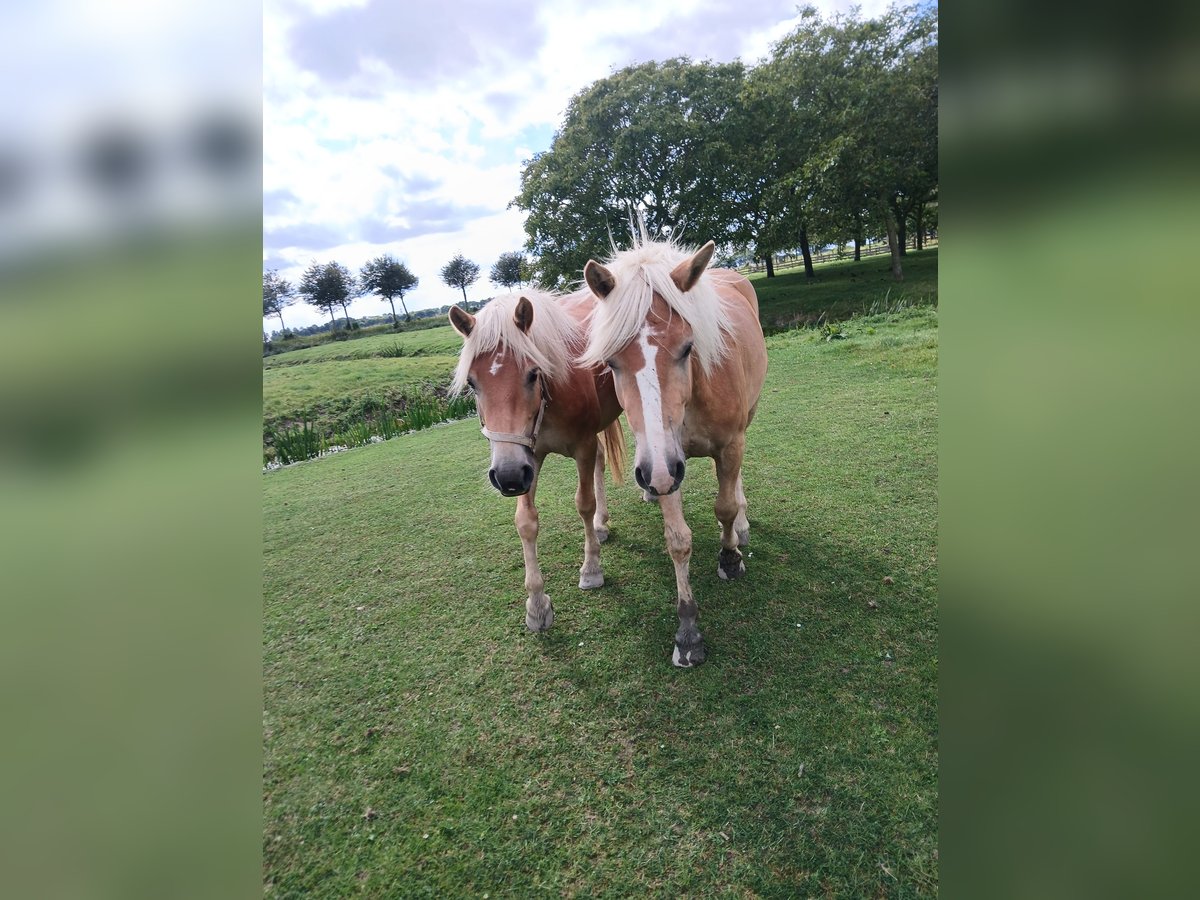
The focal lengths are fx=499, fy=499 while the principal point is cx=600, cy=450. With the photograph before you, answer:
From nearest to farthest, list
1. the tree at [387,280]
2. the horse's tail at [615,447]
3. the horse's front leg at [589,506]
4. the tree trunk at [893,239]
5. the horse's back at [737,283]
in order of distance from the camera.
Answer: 1. the horse's front leg at [589,506]
2. the horse's back at [737,283]
3. the horse's tail at [615,447]
4. the tree trunk at [893,239]
5. the tree at [387,280]

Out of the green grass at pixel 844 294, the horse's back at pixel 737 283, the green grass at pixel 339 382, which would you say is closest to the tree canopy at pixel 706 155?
the green grass at pixel 844 294

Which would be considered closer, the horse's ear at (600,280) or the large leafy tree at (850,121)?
the horse's ear at (600,280)

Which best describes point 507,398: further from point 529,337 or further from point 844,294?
point 844,294

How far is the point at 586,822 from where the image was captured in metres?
2.17

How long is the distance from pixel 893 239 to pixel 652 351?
17.7 m

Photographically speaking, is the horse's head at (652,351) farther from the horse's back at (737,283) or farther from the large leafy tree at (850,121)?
the large leafy tree at (850,121)

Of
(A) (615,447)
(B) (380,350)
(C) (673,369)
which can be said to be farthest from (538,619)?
(B) (380,350)

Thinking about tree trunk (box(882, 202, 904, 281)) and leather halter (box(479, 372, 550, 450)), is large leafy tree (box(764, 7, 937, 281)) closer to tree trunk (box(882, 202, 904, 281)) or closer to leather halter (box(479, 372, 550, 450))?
tree trunk (box(882, 202, 904, 281))

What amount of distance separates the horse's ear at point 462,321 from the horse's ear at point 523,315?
0.26 meters

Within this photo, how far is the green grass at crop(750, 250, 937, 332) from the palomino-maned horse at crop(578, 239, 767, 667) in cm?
1205

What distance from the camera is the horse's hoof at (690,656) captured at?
299cm
